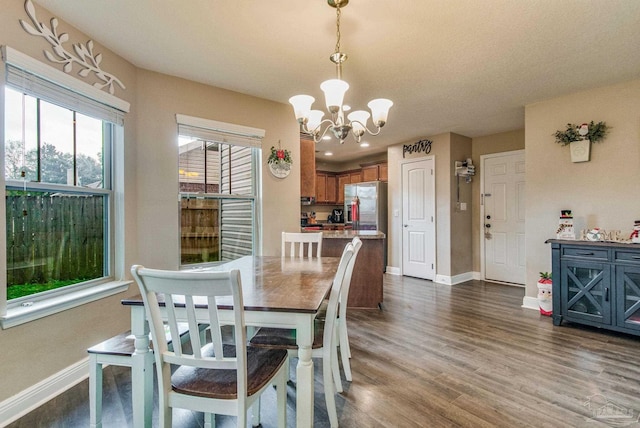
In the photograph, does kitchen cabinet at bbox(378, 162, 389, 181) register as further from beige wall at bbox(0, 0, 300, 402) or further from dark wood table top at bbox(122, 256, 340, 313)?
dark wood table top at bbox(122, 256, 340, 313)

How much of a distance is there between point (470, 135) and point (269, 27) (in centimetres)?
414

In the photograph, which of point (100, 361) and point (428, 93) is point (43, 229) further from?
point (428, 93)

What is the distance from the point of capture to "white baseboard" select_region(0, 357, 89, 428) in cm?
176

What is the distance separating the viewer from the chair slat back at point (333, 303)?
5.44 feet

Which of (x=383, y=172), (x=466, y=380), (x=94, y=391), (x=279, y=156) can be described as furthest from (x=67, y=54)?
(x=383, y=172)

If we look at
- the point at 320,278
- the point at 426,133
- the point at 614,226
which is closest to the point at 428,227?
the point at 426,133

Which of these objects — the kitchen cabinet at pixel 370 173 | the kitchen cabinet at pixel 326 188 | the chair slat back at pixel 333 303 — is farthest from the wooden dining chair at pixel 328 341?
the kitchen cabinet at pixel 326 188

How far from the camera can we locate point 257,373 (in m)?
1.34

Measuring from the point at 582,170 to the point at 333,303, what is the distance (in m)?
3.32

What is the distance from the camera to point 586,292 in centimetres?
300

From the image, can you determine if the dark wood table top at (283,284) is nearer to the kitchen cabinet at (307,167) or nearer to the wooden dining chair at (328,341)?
the wooden dining chair at (328,341)

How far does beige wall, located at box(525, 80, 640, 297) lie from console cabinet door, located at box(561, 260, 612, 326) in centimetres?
50

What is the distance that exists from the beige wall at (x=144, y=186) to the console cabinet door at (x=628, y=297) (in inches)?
126

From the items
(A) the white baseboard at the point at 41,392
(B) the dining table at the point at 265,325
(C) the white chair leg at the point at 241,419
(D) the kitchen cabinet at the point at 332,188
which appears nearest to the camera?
(C) the white chair leg at the point at 241,419
